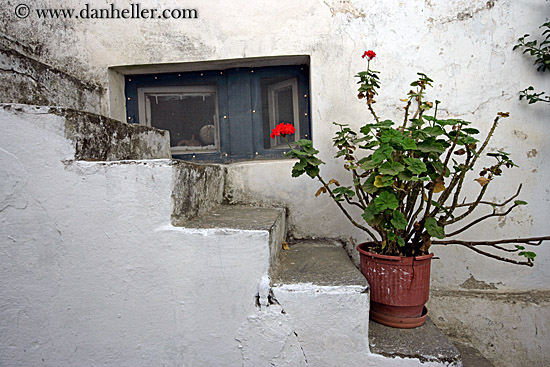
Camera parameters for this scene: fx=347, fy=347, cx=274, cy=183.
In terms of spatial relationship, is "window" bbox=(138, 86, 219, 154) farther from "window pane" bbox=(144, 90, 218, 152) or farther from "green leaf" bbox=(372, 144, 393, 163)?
"green leaf" bbox=(372, 144, 393, 163)

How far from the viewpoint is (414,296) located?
60.9 inches

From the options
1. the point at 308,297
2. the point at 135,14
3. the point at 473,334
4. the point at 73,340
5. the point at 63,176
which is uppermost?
the point at 135,14

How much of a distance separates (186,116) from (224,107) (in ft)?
1.03

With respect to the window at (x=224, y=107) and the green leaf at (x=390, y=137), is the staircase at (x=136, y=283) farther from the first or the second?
the window at (x=224, y=107)

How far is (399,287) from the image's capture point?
5.06 feet

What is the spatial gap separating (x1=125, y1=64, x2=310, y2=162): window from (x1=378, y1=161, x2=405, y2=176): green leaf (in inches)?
46.2

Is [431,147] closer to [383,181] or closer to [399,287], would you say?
[383,181]

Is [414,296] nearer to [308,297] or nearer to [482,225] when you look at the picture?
[308,297]

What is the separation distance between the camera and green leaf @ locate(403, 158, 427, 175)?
4.61 feet

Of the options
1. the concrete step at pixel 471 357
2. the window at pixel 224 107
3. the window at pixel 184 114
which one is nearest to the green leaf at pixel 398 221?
the concrete step at pixel 471 357

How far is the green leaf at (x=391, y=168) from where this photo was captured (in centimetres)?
141

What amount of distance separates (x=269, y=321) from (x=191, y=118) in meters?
1.76

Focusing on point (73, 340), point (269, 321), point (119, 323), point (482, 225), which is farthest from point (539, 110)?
point (73, 340)

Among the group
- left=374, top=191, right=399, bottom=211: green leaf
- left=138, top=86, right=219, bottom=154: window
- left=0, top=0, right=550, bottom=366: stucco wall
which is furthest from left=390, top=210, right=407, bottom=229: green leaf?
left=138, top=86, right=219, bottom=154: window
